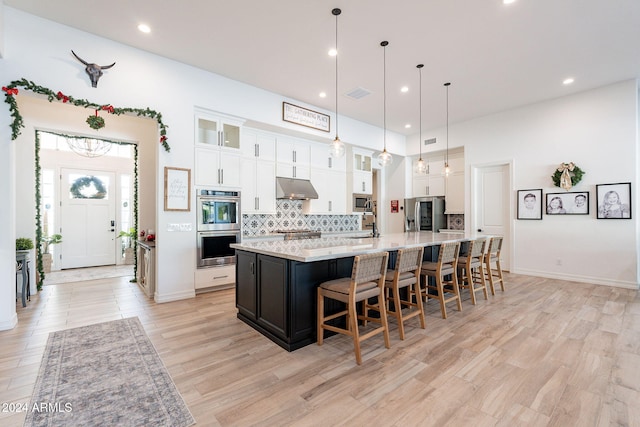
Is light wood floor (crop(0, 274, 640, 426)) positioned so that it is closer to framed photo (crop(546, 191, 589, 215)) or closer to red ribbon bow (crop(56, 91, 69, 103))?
framed photo (crop(546, 191, 589, 215))

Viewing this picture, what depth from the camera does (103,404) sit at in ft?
6.12

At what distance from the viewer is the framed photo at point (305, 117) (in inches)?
213

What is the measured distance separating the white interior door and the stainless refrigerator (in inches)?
34.9

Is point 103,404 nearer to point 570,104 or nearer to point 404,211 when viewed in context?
point 404,211

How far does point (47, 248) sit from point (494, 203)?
32.8 feet

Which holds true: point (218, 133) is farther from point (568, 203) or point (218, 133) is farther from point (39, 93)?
point (568, 203)

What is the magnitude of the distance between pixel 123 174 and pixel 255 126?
4.32 meters

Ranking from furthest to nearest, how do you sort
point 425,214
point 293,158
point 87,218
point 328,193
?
point 425,214 < point 87,218 < point 328,193 < point 293,158

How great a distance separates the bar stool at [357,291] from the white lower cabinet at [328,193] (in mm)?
3617

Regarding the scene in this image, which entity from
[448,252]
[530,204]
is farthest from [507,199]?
[448,252]

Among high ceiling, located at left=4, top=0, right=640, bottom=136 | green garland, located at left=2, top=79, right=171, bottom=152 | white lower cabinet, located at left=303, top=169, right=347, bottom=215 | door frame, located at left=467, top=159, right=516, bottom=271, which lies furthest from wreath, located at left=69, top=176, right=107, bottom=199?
door frame, located at left=467, top=159, right=516, bottom=271

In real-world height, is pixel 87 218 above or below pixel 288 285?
above

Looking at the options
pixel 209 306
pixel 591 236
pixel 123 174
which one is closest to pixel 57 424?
pixel 209 306

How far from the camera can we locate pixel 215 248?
181 inches
